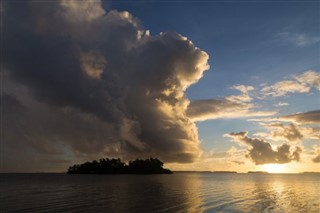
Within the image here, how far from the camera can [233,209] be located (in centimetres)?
6153

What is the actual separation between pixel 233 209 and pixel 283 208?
1082cm

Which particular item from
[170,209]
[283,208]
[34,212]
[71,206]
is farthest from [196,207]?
[34,212]

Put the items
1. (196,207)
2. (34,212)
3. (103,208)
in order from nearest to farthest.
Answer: (34,212) < (103,208) < (196,207)

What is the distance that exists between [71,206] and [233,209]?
30.4 m

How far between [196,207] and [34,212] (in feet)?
95.5

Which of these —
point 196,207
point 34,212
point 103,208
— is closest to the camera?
point 34,212

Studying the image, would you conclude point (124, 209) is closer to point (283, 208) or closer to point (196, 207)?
point (196, 207)

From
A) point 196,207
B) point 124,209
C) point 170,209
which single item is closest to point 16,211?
point 124,209

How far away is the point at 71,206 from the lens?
204ft

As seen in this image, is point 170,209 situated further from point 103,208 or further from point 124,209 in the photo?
point 103,208

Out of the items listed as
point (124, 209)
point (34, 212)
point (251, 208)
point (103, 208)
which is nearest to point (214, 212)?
point (251, 208)

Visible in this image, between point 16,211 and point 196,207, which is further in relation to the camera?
point 196,207

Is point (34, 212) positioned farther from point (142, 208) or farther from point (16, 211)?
point (142, 208)

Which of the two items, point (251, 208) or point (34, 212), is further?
point (251, 208)
